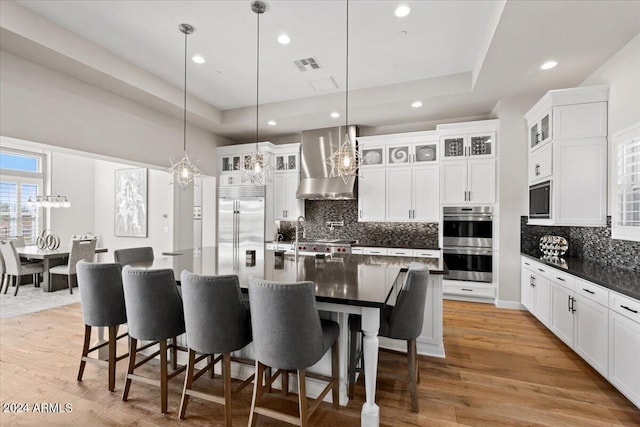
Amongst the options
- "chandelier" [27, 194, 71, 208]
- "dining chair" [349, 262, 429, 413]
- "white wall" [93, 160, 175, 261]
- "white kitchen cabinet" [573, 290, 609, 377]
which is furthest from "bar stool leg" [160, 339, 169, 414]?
"chandelier" [27, 194, 71, 208]

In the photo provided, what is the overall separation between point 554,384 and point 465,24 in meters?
3.38

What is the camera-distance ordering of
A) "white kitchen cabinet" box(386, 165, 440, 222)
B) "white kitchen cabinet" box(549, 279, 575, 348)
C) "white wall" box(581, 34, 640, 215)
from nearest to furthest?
"white wall" box(581, 34, 640, 215) < "white kitchen cabinet" box(549, 279, 575, 348) < "white kitchen cabinet" box(386, 165, 440, 222)

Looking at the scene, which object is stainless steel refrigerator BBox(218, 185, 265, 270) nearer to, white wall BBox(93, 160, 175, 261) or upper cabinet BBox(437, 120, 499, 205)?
white wall BBox(93, 160, 175, 261)

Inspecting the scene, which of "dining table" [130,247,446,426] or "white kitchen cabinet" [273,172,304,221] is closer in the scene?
"dining table" [130,247,446,426]

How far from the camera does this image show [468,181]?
4.74m

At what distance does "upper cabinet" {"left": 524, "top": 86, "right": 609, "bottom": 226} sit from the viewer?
127 inches

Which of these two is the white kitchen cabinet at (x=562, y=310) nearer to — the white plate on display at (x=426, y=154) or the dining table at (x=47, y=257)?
the white plate on display at (x=426, y=154)

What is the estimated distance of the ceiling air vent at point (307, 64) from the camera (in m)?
3.83

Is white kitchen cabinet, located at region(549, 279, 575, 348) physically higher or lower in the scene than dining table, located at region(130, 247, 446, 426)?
lower

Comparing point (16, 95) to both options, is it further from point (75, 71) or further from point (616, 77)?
point (616, 77)

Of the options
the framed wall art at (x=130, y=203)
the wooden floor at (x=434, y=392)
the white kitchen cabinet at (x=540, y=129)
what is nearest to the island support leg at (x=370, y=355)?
the wooden floor at (x=434, y=392)

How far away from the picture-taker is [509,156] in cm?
443

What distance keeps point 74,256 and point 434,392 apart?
620cm

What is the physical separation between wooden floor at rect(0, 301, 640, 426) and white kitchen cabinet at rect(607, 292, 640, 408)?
0.60ft
